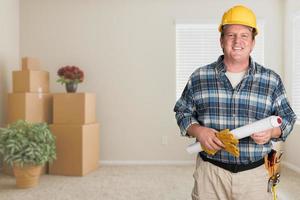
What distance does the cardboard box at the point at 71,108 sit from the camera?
177 inches

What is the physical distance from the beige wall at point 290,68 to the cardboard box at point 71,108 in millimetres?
2654

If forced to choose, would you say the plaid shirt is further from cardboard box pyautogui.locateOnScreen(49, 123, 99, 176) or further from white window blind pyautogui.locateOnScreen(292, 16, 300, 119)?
white window blind pyautogui.locateOnScreen(292, 16, 300, 119)

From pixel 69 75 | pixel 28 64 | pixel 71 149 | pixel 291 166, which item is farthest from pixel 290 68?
pixel 28 64

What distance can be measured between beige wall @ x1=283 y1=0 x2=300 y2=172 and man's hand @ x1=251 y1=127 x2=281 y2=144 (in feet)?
11.6

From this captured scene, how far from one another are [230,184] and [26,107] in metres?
3.36

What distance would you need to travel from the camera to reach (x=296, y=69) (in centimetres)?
480

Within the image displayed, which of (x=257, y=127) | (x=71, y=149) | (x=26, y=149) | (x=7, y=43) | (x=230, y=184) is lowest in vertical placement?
(x=71, y=149)

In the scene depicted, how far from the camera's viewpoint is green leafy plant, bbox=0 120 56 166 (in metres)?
3.72

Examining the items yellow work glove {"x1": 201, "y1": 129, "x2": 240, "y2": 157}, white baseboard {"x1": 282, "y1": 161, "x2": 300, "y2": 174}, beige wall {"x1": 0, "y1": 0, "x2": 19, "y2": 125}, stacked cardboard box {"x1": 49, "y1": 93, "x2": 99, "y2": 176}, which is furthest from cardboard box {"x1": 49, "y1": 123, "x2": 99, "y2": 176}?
yellow work glove {"x1": 201, "y1": 129, "x2": 240, "y2": 157}

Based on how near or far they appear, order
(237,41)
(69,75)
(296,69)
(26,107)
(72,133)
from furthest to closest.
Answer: (296,69)
(69,75)
(72,133)
(26,107)
(237,41)

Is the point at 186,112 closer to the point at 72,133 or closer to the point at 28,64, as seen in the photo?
the point at 72,133

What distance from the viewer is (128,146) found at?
5254 mm

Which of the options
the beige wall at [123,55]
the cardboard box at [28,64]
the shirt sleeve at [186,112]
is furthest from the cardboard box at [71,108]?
the shirt sleeve at [186,112]

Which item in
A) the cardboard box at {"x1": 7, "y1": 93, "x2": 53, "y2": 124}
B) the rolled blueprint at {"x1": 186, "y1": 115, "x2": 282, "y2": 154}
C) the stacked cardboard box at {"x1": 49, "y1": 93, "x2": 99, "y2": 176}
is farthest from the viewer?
the stacked cardboard box at {"x1": 49, "y1": 93, "x2": 99, "y2": 176}
